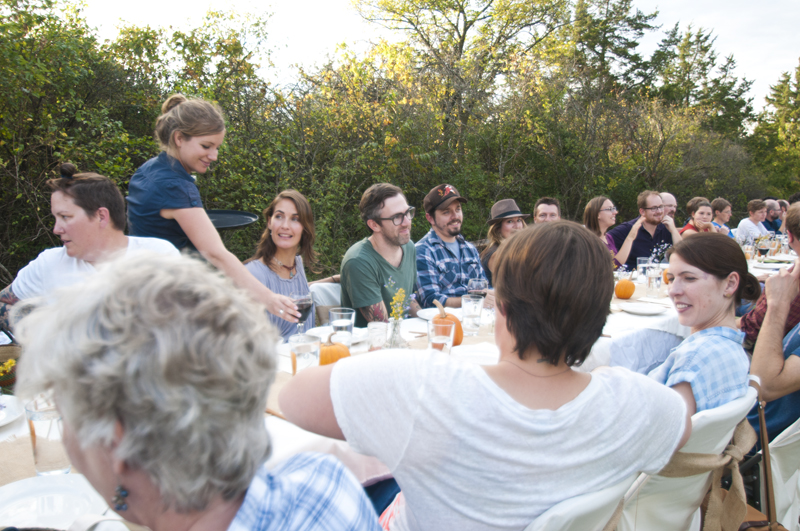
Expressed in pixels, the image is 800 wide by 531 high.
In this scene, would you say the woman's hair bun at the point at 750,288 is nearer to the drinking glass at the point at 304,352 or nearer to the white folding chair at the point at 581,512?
the white folding chair at the point at 581,512

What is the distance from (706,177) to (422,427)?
57.4ft

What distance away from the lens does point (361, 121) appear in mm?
8031

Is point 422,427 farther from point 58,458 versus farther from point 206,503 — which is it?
point 58,458

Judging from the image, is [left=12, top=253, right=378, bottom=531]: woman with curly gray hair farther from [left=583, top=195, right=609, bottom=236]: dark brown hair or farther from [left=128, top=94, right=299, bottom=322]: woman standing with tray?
[left=583, top=195, right=609, bottom=236]: dark brown hair

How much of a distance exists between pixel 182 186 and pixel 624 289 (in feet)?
10.2

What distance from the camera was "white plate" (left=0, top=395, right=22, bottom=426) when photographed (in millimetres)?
1416

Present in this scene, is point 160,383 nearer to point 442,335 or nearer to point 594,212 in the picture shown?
point 442,335

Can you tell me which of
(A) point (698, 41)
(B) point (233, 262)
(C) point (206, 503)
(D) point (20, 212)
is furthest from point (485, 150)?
(A) point (698, 41)

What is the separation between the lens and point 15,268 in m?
5.65

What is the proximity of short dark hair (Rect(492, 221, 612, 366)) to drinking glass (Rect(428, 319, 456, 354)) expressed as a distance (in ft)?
2.66

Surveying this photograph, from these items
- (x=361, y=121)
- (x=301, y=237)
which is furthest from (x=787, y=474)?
(x=361, y=121)

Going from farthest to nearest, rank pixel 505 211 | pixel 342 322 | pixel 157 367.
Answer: pixel 505 211 → pixel 342 322 → pixel 157 367

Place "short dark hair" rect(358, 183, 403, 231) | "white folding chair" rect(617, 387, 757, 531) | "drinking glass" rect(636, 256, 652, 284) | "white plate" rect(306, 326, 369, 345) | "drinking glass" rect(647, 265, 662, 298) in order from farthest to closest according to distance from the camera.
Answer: "drinking glass" rect(636, 256, 652, 284)
"drinking glass" rect(647, 265, 662, 298)
"short dark hair" rect(358, 183, 403, 231)
"white plate" rect(306, 326, 369, 345)
"white folding chair" rect(617, 387, 757, 531)

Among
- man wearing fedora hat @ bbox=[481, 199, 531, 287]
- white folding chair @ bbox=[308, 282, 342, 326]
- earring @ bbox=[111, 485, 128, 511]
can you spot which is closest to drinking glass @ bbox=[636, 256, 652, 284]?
man wearing fedora hat @ bbox=[481, 199, 531, 287]
